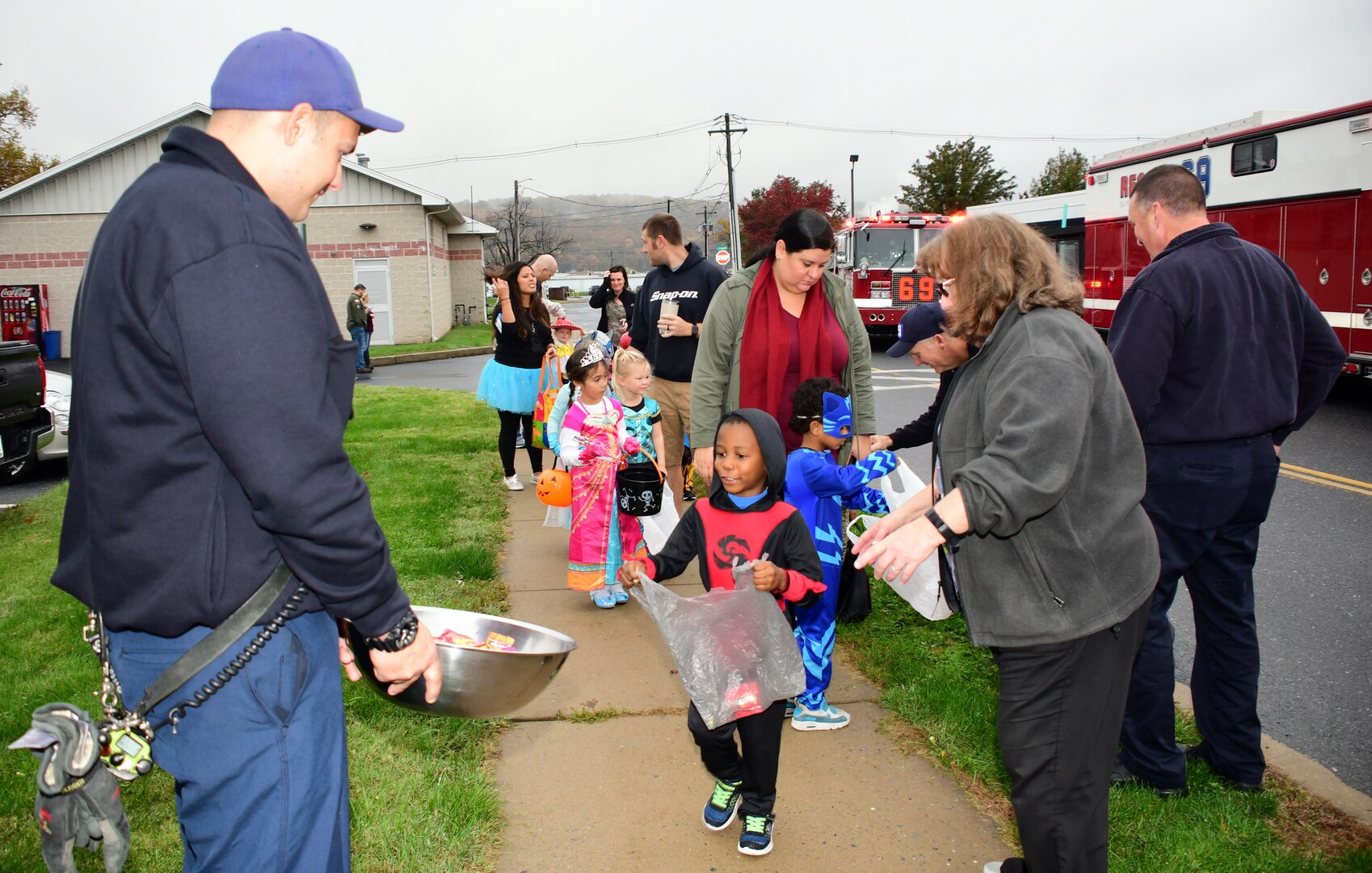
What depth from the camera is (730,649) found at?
3.06 meters

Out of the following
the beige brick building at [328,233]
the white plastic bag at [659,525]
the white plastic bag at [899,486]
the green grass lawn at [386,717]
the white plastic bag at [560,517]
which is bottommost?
the green grass lawn at [386,717]

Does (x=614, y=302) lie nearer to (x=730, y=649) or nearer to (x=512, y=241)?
(x=730, y=649)

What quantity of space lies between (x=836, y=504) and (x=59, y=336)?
1209 inches

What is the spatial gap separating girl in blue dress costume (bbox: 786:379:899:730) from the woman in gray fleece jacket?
133 centimetres

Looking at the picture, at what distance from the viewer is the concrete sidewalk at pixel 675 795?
10.2ft

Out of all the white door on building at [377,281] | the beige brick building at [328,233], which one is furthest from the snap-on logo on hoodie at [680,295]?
the white door on building at [377,281]

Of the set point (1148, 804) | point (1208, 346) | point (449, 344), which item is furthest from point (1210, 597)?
point (449, 344)

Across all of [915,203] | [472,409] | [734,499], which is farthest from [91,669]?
[915,203]

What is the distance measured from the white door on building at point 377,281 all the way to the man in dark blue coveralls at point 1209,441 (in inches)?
1158

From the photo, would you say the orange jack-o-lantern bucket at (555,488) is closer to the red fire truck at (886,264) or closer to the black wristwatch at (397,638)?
the black wristwatch at (397,638)

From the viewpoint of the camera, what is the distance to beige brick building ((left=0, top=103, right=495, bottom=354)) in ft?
90.1

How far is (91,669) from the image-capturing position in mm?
4438

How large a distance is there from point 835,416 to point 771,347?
465mm

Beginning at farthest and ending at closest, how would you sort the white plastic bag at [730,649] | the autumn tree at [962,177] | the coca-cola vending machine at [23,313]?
the autumn tree at [962,177], the coca-cola vending machine at [23,313], the white plastic bag at [730,649]
